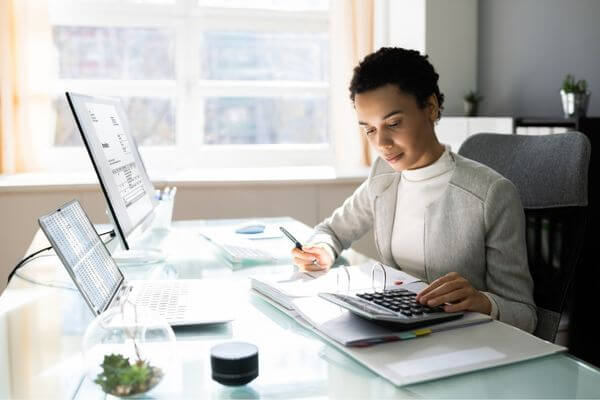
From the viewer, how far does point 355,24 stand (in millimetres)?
3666

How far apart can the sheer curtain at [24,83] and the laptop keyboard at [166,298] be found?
2.26m

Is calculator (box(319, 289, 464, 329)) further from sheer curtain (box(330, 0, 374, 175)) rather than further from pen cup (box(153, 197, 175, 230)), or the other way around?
sheer curtain (box(330, 0, 374, 175))

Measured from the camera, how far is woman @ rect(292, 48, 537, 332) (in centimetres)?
132

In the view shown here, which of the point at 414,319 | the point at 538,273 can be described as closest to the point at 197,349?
the point at 414,319

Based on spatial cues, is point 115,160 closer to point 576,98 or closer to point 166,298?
point 166,298

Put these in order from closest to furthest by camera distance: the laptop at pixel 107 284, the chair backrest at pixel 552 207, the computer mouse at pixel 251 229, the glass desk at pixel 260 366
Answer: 1. the glass desk at pixel 260 366
2. the laptop at pixel 107 284
3. the chair backrest at pixel 552 207
4. the computer mouse at pixel 251 229

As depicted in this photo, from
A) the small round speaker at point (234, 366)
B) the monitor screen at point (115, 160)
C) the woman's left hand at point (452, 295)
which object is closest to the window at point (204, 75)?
the monitor screen at point (115, 160)

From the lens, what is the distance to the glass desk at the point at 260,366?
849 mm

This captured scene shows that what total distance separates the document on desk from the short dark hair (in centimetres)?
37

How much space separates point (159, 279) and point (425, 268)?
0.58m

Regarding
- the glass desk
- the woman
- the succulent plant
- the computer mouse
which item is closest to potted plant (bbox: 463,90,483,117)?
the succulent plant

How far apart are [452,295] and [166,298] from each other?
507mm

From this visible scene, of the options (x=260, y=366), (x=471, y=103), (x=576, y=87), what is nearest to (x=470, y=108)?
(x=471, y=103)

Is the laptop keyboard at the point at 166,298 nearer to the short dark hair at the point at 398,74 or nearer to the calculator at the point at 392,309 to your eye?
the calculator at the point at 392,309
